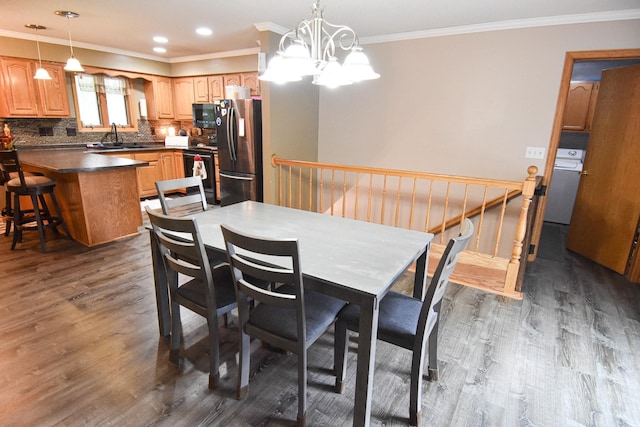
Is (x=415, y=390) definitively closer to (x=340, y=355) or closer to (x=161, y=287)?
(x=340, y=355)

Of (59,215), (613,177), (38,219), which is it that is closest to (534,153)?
(613,177)

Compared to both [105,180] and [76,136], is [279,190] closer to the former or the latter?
[105,180]

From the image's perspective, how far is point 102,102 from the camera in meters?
5.68

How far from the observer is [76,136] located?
538 cm

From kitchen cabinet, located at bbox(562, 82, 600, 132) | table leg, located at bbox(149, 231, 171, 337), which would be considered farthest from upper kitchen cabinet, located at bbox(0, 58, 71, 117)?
kitchen cabinet, located at bbox(562, 82, 600, 132)

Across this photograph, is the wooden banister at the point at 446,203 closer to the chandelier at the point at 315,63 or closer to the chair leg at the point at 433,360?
the chair leg at the point at 433,360

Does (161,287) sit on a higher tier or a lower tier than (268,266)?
lower

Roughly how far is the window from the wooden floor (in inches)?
138

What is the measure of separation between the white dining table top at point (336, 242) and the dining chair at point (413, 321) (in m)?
0.19

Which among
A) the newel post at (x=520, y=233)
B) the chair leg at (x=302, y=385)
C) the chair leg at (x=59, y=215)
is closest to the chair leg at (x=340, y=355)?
the chair leg at (x=302, y=385)

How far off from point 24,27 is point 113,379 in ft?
15.1

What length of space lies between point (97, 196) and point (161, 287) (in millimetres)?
2193

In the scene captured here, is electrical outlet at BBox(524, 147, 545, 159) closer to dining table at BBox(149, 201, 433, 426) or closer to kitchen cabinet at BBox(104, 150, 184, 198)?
dining table at BBox(149, 201, 433, 426)

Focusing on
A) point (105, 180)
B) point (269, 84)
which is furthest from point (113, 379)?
point (269, 84)
